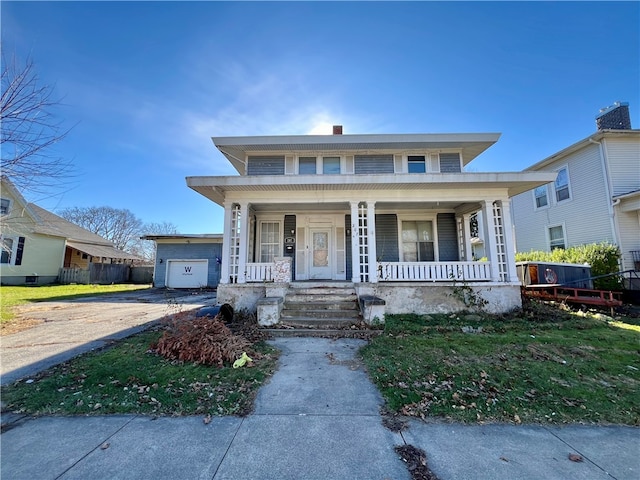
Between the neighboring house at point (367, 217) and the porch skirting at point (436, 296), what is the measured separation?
0.10ft

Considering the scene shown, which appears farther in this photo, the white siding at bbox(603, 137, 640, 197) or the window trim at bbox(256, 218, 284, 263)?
the white siding at bbox(603, 137, 640, 197)

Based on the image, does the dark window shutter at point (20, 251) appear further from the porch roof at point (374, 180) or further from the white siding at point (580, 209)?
the white siding at point (580, 209)

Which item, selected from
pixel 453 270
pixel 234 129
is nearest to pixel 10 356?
pixel 234 129

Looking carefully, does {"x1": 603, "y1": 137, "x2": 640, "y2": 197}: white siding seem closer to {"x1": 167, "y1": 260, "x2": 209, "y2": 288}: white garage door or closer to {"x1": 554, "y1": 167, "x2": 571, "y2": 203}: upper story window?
{"x1": 554, "y1": 167, "x2": 571, "y2": 203}: upper story window

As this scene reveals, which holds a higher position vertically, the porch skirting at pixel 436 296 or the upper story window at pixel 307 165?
the upper story window at pixel 307 165

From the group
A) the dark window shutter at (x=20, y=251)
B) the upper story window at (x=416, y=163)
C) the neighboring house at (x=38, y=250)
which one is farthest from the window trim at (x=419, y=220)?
the dark window shutter at (x=20, y=251)

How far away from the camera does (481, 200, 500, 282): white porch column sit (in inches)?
314

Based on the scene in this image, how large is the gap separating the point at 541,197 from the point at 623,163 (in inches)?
132

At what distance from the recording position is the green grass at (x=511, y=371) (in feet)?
9.81

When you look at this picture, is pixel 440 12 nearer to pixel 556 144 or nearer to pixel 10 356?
pixel 556 144

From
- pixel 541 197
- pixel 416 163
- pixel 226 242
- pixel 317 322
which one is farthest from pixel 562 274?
pixel 226 242

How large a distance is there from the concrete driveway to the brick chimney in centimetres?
1937

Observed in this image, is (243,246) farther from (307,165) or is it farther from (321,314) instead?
(307,165)

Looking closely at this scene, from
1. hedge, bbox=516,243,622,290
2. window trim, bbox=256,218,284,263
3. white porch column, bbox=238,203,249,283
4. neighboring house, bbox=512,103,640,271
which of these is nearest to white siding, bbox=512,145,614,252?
neighboring house, bbox=512,103,640,271
